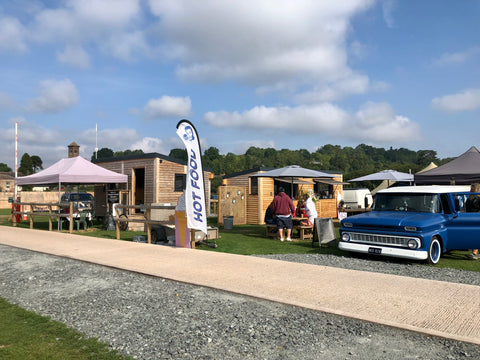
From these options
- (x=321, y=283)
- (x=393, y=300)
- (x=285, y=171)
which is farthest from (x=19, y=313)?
(x=285, y=171)

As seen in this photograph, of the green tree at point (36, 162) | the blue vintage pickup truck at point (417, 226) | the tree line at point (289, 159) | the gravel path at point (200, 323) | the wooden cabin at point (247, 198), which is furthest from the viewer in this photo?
the green tree at point (36, 162)

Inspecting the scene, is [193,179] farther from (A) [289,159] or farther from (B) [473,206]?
(A) [289,159]

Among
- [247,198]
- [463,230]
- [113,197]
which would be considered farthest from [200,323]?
[247,198]

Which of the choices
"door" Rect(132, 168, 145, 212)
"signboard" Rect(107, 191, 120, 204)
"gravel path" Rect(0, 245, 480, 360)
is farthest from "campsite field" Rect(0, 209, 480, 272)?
"door" Rect(132, 168, 145, 212)

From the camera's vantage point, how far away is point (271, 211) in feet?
40.2

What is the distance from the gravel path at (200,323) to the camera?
3.65 meters

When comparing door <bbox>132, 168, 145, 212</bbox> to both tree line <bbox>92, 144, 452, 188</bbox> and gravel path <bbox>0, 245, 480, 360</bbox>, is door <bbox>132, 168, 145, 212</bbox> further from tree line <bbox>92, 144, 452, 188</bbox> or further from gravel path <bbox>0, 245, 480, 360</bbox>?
tree line <bbox>92, 144, 452, 188</bbox>

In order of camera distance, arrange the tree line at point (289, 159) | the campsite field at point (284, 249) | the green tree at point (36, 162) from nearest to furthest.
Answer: the campsite field at point (284, 249)
the tree line at point (289, 159)
the green tree at point (36, 162)

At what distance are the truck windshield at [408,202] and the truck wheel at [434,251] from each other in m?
0.80

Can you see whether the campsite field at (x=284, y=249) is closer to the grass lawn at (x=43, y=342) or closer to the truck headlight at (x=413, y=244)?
the truck headlight at (x=413, y=244)

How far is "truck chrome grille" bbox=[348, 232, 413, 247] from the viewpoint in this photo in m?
7.85

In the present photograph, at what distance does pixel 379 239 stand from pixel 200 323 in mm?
5095

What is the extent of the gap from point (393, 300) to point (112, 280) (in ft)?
14.6

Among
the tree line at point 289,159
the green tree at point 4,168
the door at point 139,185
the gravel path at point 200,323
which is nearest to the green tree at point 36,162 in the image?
the tree line at point 289,159
